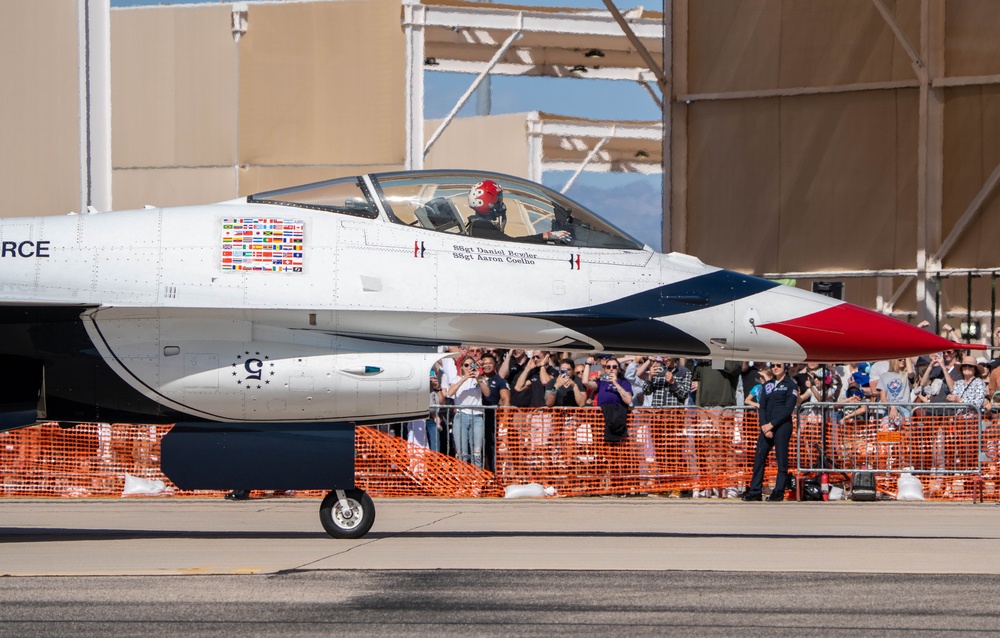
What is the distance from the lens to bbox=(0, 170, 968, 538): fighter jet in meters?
10.7

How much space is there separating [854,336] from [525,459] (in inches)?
272

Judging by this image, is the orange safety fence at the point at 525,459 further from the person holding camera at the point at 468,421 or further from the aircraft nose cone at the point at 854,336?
the aircraft nose cone at the point at 854,336

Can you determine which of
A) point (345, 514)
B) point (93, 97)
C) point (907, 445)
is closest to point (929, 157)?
point (907, 445)

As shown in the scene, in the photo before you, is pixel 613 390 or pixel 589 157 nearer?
pixel 613 390

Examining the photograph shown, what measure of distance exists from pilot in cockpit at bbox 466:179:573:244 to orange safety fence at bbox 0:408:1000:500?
6.34 metres

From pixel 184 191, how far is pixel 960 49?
1671 cm

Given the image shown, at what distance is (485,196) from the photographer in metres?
11.1

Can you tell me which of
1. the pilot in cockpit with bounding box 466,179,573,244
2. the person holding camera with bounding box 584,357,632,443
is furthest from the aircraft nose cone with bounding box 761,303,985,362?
the person holding camera with bounding box 584,357,632,443

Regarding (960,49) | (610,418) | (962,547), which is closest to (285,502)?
(610,418)

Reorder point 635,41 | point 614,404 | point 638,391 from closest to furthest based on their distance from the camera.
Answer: point 614,404 < point 638,391 < point 635,41

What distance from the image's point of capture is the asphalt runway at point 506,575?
23.7ft

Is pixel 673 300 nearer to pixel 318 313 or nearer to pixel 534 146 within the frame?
pixel 318 313

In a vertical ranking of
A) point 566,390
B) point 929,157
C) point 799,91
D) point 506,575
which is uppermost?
point 799,91

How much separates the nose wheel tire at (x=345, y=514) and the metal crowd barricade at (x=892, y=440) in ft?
22.4
